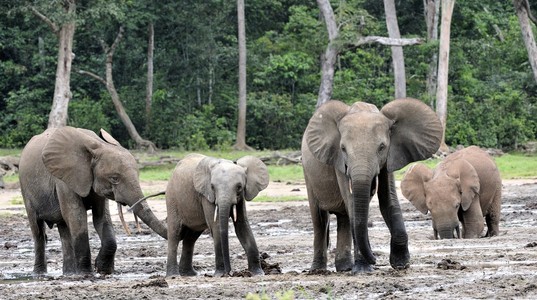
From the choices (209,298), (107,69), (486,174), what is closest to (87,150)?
(209,298)

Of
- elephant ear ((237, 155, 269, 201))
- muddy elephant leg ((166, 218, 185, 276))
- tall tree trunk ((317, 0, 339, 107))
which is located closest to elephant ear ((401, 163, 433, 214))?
muddy elephant leg ((166, 218, 185, 276))

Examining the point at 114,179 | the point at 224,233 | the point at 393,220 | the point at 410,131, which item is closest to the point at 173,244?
the point at 114,179

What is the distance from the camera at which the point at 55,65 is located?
129 feet

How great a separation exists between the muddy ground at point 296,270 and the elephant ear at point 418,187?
462mm

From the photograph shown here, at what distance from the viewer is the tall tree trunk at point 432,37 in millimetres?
38500

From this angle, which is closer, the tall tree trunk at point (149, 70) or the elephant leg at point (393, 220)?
the elephant leg at point (393, 220)

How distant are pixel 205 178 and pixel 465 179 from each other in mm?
5241

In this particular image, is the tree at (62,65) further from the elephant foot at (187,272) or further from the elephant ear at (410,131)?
the elephant ear at (410,131)

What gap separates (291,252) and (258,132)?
26.3 meters

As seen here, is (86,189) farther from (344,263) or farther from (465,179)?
(465,179)

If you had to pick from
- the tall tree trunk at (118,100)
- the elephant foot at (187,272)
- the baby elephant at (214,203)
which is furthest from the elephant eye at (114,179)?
the tall tree trunk at (118,100)

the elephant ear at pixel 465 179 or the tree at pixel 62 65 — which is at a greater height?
the tree at pixel 62 65

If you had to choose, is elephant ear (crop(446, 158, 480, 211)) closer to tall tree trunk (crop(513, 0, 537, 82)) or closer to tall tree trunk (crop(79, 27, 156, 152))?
tall tree trunk (crop(513, 0, 537, 82))

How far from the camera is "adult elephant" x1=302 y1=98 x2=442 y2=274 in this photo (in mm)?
10398
